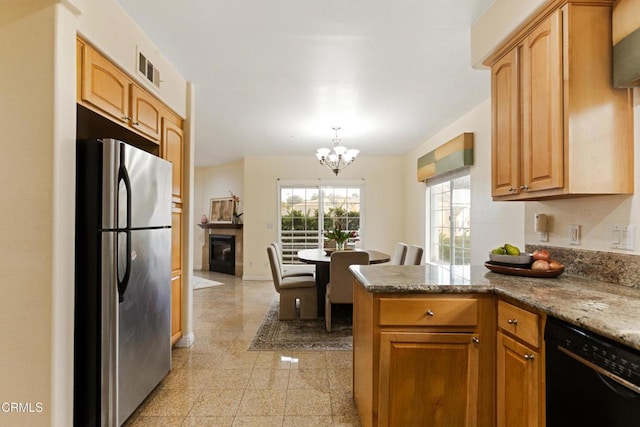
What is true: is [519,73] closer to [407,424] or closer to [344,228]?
[407,424]

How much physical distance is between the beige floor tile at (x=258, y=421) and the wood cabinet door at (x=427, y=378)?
2.55ft

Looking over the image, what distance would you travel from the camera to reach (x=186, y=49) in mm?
2520

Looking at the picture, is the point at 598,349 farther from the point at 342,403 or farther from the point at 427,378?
the point at 342,403

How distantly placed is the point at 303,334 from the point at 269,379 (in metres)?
1.00

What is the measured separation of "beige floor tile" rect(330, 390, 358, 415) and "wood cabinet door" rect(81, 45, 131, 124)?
2.31 meters

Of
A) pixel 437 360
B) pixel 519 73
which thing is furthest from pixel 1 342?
pixel 519 73

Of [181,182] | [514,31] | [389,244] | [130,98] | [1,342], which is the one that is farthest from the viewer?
[389,244]

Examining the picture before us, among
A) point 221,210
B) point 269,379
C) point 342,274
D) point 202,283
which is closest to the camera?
point 269,379

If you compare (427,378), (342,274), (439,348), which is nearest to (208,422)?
(427,378)

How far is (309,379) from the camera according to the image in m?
2.54

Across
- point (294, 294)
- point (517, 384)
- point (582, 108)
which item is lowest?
point (294, 294)

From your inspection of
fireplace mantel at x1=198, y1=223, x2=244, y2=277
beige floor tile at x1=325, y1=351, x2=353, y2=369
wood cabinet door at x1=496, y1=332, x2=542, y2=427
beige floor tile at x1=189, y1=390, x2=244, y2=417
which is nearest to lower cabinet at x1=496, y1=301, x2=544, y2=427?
wood cabinet door at x1=496, y1=332, x2=542, y2=427

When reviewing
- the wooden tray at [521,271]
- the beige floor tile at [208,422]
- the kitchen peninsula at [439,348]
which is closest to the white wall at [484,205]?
the wooden tray at [521,271]

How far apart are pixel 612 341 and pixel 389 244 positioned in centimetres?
571
